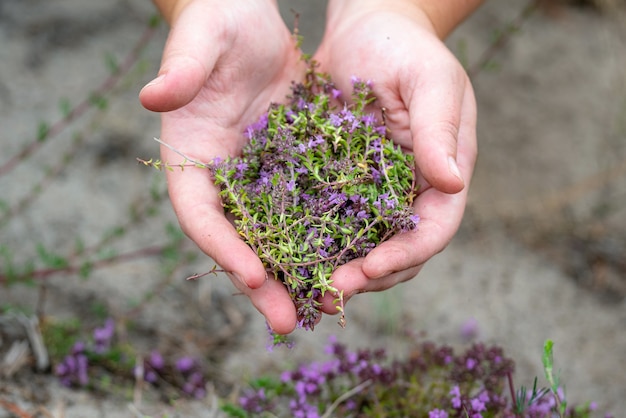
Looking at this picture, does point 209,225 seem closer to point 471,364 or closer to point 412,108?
point 412,108

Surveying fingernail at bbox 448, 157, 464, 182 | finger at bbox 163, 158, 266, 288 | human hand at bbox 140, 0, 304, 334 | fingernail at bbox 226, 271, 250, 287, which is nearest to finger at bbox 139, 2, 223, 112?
human hand at bbox 140, 0, 304, 334

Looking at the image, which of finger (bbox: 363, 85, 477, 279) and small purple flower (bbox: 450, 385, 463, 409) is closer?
finger (bbox: 363, 85, 477, 279)

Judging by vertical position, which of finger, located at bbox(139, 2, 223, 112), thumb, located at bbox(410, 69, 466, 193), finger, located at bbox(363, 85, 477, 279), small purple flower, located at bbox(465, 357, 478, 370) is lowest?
small purple flower, located at bbox(465, 357, 478, 370)

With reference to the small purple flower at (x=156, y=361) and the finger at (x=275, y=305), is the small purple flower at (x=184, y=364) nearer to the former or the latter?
the small purple flower at (x=156, y=361)

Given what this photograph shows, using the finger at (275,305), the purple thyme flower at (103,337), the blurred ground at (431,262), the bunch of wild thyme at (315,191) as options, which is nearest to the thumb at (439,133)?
the bunch of wild thyme at (315,191)

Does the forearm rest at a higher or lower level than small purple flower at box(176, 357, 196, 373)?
higher

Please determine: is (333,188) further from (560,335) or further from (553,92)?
(553,92)

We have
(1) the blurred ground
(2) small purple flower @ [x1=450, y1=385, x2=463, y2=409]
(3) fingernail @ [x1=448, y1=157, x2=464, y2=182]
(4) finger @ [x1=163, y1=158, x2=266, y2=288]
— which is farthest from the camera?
(1) the blurred ground

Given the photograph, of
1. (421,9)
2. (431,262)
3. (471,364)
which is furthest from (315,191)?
(431,262)

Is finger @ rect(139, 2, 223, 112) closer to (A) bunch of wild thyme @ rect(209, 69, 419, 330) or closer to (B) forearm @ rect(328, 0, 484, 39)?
(A) bunch of wild thyme @ rect(209, 69, 419, 330)
